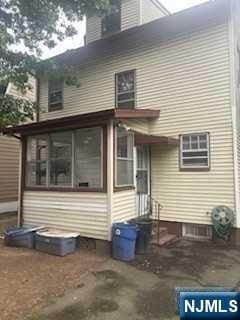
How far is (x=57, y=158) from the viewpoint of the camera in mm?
8875

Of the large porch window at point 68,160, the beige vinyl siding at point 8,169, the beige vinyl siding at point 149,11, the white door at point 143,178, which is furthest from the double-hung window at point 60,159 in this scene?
the beige vinyl siding at point 8,169

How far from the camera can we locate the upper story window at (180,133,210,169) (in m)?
8.98

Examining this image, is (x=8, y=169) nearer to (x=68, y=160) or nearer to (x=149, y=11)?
(x=68, y=160)

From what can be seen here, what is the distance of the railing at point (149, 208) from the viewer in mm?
9183

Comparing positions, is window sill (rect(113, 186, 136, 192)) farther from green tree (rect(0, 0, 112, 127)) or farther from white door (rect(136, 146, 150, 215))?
green tree (rect(0, 0, 112, 127))

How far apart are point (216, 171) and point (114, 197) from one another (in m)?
3.26

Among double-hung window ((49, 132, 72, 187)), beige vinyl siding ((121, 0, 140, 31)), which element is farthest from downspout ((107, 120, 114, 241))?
beige vinyl siding ((121, 0, 140, 31))

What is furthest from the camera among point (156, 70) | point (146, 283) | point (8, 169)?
point (8, 169)

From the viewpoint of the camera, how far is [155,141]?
8.73 meters

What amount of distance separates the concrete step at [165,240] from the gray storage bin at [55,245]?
2.31m

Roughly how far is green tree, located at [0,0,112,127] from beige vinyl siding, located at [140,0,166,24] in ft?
8.95

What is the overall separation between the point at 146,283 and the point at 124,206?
9.04 ft

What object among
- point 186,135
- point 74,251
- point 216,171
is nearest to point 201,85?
point 186,135

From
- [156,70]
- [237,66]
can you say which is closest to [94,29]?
[156,70]
